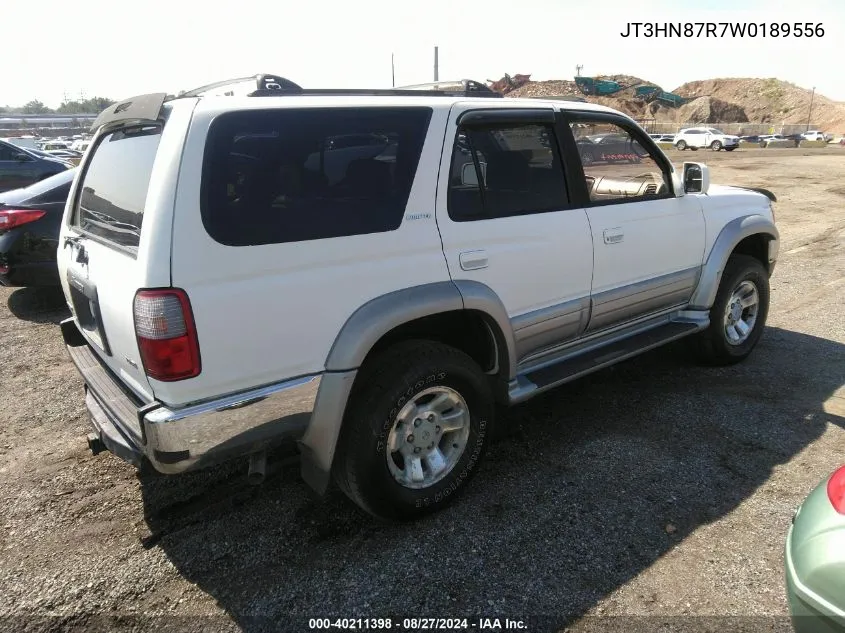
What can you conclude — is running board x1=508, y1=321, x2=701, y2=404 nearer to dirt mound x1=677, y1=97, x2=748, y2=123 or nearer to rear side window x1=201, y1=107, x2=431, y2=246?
rear side window x1=201, y1=107, x2=431, y2=246

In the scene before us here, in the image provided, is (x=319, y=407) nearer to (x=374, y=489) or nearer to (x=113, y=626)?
(x=374, y=489)

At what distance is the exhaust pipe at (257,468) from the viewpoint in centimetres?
254

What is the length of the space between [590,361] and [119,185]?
2672 mm

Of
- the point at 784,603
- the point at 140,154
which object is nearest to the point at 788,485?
the point at 784,603

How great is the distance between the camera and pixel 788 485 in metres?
3.19

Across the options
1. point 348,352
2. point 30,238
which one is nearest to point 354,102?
point 348,352

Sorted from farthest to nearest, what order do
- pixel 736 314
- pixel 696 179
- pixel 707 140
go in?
1. pixel 707 140
2. pixel 736 314
3. pixel 696 179

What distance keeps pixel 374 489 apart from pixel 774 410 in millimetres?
2850

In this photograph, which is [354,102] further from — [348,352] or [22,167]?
[22,167]

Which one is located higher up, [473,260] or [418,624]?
[473,260]

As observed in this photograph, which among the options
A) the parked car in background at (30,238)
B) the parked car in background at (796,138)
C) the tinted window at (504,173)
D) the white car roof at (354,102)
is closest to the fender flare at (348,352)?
the tinted window at (504,173)

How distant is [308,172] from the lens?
8.12ft

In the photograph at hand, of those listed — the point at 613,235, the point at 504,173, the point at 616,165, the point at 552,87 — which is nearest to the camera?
the point at 504,173

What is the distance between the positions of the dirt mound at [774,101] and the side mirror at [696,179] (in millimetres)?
90492
